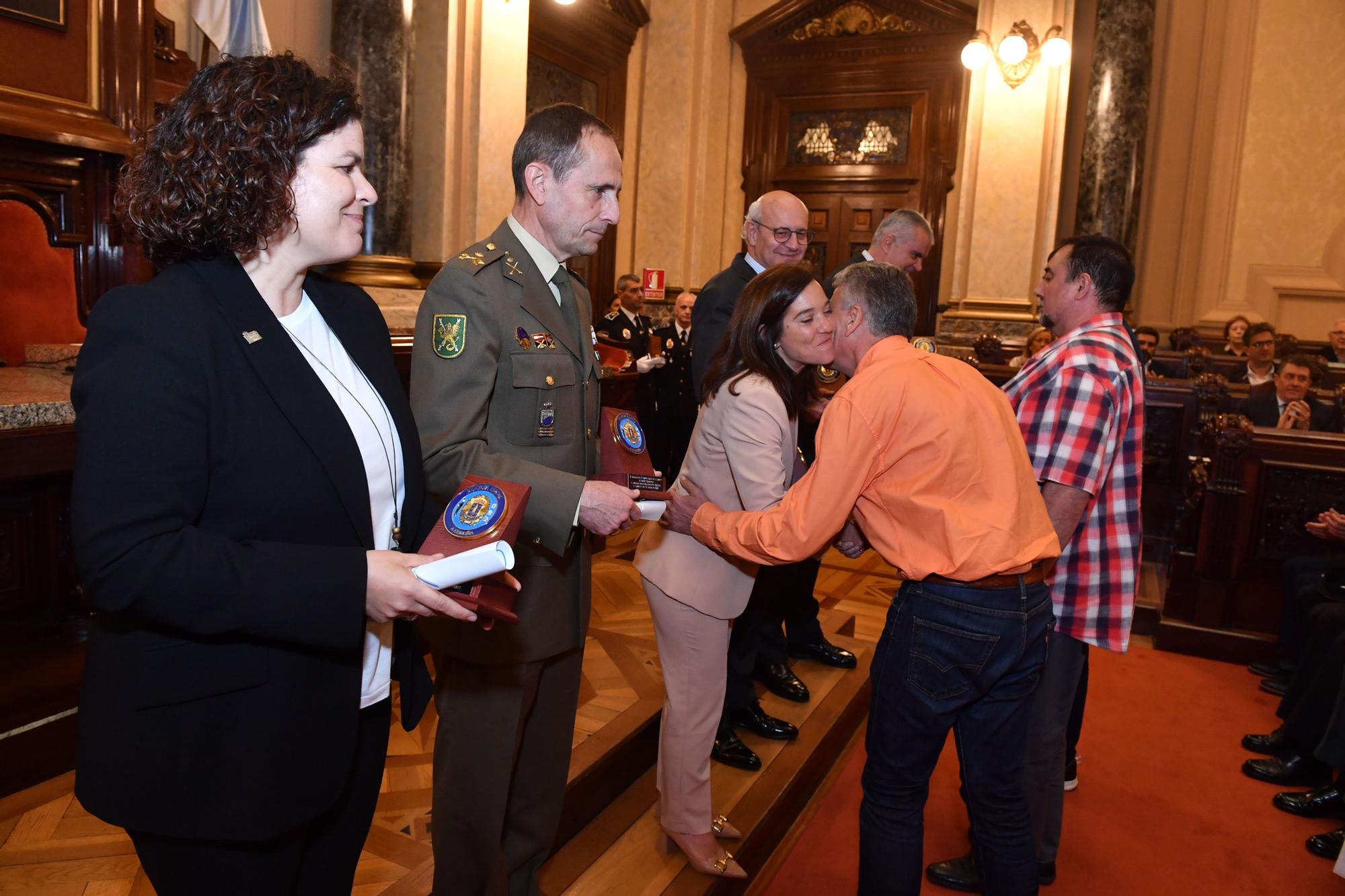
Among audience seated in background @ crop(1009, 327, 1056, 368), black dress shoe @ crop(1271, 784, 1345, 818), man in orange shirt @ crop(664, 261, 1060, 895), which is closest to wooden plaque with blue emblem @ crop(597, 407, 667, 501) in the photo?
man in orange shirt @ crop(664, 261, 1060, 895)

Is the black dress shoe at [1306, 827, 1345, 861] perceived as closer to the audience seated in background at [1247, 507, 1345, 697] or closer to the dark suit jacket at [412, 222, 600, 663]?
the audience seated in background at [1247, 507, 1345, 697]

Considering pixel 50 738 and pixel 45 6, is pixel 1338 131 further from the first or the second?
pixel 50 738

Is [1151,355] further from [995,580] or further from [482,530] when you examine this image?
[482,530]

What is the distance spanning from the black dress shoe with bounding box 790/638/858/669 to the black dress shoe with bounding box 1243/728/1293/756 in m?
1.45

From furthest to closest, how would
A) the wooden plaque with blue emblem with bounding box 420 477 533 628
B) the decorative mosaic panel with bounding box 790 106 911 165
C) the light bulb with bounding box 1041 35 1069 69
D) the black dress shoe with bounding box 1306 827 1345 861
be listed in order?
the decorative mosaic panel with bounding box 790 106 911 165, the light bulb with bounding box 1041 35 1069 69, the black dress shoe with bounding box 1306 827 1345 861, the wooden plaque with blue emblem with bounding box 420 477 533 628

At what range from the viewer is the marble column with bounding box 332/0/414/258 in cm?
493

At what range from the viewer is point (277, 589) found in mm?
1040

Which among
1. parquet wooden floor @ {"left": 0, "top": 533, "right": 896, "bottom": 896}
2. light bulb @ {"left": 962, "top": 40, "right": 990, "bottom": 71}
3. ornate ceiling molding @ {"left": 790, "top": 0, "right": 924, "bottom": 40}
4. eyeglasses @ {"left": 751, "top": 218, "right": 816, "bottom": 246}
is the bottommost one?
parquet wooden floor @ {"left": 0, "top": 533, "right": 896, "bottom": 896}

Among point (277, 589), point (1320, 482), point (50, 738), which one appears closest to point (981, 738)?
point (277, 589)

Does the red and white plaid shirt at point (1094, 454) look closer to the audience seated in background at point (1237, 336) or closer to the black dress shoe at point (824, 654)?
the black dress shoe at point (824, 654)

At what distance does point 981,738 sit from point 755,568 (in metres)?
0.63

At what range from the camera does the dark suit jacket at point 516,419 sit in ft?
5.19

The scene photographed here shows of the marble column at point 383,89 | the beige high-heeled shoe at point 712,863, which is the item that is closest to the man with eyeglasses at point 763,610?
the beige high-heeled shoe at point 712,863

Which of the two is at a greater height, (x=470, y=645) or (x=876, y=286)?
(x=876, y=286)
